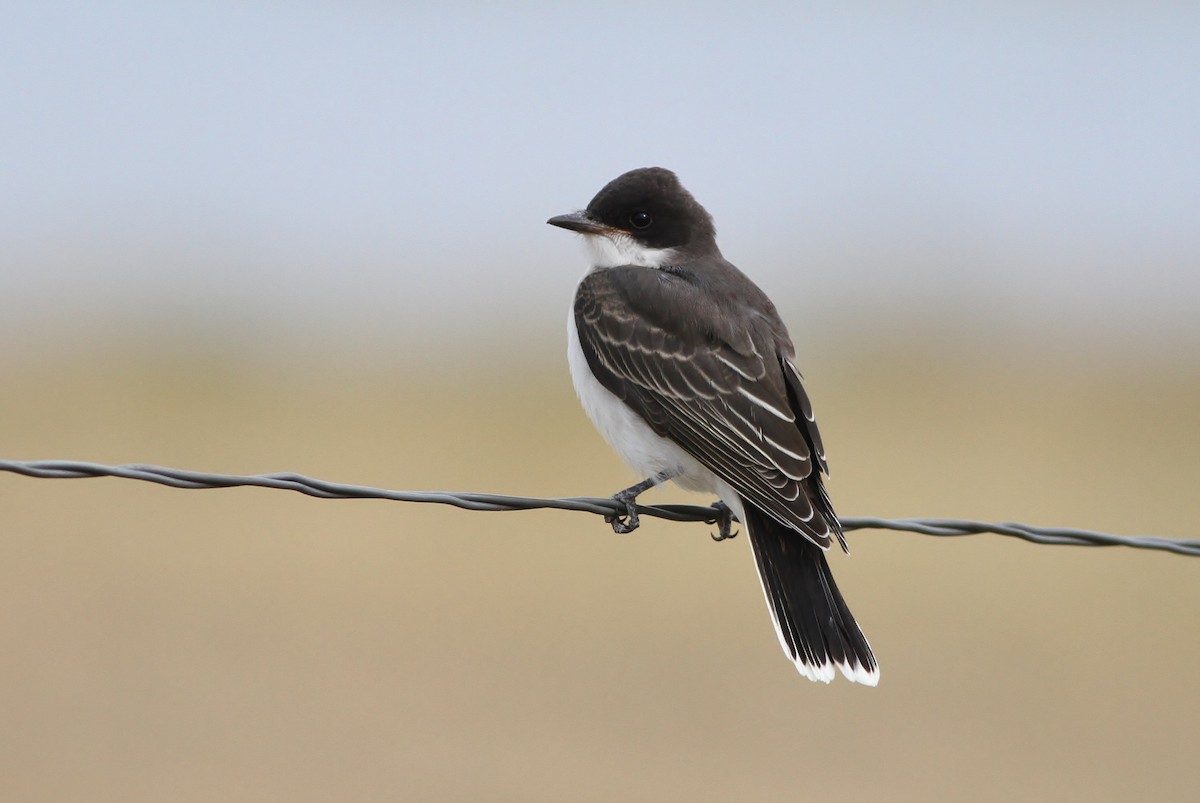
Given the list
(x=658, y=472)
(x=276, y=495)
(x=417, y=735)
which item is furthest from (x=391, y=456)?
(x=658, y=472)

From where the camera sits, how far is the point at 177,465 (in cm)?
1279

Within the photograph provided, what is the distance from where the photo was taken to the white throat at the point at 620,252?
704cm

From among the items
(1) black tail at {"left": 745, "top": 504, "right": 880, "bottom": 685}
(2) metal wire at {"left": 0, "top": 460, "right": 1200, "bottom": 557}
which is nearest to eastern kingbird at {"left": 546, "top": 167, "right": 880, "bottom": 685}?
(1) black tail at {"left": 745, "top": 504, "right": 880, "bottom": 685}

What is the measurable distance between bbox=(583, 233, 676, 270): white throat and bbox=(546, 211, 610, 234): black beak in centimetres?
5

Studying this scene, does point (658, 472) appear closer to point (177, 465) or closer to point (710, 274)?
point (710, 274)

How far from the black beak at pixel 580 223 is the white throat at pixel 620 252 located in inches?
1.9

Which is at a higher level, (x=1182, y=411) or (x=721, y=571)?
(x=1182, y=411)

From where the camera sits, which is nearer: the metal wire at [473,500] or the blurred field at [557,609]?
the metal wire at [473,500]

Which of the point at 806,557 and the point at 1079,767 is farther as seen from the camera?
the point at 1079,767

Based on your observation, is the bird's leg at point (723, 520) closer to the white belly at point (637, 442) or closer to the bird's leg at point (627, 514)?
the white belly at point (637, 442)

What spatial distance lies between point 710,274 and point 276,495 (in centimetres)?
654

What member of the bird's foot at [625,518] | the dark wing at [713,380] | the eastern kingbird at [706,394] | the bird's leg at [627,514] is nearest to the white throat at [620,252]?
the eastern kingbird at [706,394]

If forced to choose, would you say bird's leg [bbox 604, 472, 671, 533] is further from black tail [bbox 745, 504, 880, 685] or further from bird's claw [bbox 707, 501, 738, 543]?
black tail [bbox 745, 504, 880, 685]

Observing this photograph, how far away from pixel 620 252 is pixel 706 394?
1.37 meters
